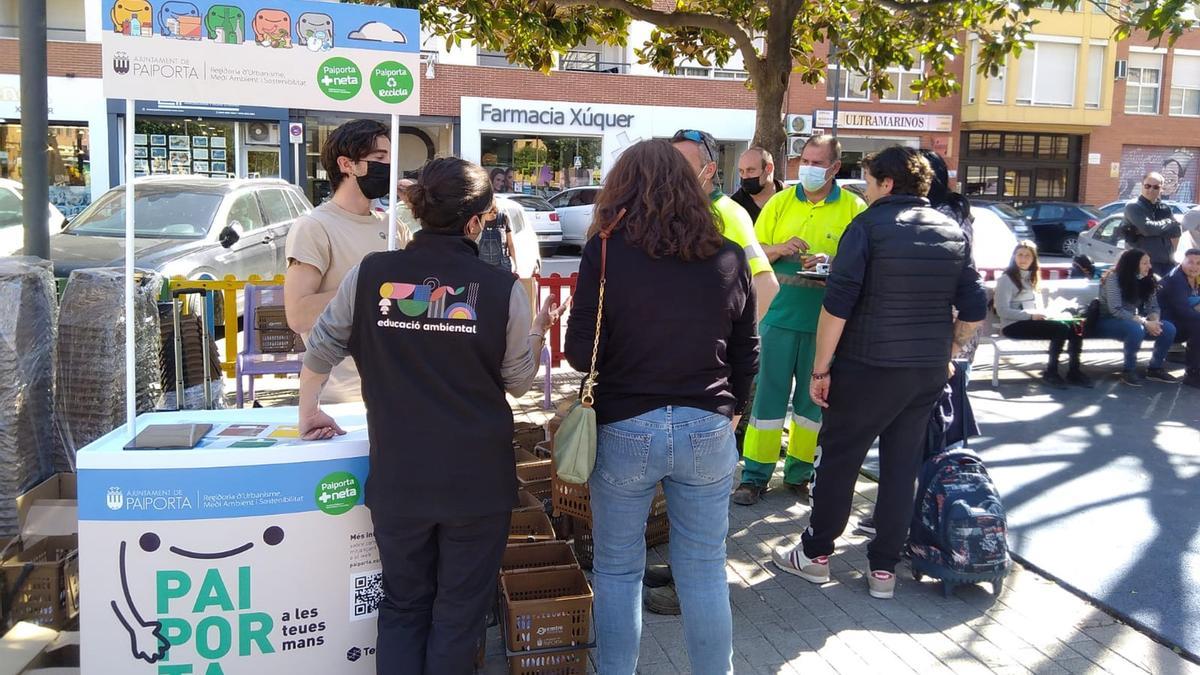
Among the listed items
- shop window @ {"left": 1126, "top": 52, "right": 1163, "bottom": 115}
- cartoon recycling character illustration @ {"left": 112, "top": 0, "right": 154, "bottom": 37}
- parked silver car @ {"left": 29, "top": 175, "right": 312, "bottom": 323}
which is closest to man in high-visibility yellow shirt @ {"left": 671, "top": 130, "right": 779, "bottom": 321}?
cartoon recycling character illustration @ {"left": 112, "top": 0, "right": 154, "bottom": 37}

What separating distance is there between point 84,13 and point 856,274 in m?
25.9

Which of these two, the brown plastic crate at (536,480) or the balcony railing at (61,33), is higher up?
the balcony railing at (61,33)

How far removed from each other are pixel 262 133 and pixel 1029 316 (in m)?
21.2

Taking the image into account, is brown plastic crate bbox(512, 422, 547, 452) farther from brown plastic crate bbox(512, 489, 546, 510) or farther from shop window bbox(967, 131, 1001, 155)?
shop window bbox(967, 131, 1001, 155)

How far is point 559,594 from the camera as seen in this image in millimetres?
3568

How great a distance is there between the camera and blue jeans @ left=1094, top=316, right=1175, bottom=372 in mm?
8672

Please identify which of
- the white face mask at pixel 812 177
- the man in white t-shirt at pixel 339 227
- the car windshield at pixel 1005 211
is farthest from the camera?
the car windshield at pixel 1005 211

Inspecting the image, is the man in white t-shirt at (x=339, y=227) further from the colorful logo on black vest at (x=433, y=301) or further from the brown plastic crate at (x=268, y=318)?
the brown plastic crate at (x=268, y=318)

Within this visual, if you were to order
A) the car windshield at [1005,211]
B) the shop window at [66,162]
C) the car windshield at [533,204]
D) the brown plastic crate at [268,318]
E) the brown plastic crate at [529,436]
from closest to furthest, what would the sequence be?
1. the brown plastic crate at [529,436]
2. the brown plastic crate at [268,318]
3. the car windshield at [533,204]
4. the car windshield at [1005,211]
5. the shop window at [66,162]

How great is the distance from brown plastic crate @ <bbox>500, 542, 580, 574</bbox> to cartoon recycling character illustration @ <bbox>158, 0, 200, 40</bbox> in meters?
2.16

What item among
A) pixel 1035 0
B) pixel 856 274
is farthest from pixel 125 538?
pixel 1035 0

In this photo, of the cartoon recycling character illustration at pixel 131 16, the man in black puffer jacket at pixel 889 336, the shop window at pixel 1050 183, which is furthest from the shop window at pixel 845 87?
the cartoon recycling character illustration at pixel 131 16

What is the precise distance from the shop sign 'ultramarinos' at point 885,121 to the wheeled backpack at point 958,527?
26362 millimetres

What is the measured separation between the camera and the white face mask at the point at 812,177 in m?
4.73
